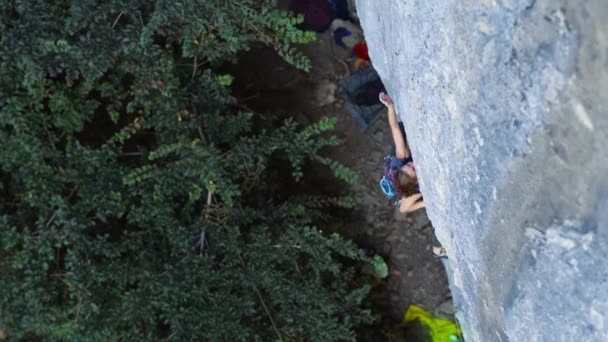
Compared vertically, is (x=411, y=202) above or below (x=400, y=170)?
below

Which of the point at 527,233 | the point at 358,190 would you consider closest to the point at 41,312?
the point at 358,190

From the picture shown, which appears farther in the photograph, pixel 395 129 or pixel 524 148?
pixel 395 129

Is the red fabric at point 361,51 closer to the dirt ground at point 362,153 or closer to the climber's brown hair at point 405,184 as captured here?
the dirt ground at point 362,153

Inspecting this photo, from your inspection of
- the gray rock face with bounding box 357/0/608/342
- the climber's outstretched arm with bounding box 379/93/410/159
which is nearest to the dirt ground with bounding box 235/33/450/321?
the climber's outstretched arm with bounding box 379/93/410/159

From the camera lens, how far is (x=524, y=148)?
3.84 ft

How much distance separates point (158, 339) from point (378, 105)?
89.5 inches

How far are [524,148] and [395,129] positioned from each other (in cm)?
169

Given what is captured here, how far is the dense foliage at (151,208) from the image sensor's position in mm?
2932

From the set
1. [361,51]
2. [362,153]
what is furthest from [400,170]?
[361,51]

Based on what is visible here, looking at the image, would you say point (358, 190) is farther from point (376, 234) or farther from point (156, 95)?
point (156, 95)

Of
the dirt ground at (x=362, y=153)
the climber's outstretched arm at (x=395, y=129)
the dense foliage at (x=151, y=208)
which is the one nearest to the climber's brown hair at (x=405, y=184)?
the climber's outstretched arm at (x=395, y=129)

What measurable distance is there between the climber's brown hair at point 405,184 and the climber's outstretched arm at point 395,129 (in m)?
0.12

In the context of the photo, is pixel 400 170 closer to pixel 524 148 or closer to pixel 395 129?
pixel 395 129

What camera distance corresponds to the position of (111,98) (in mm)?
3189
